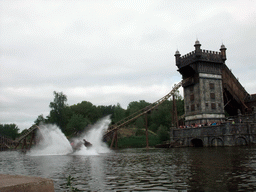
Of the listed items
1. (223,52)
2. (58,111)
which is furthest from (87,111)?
(223,52)

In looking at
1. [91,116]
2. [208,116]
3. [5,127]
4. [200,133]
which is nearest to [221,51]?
[208,116]

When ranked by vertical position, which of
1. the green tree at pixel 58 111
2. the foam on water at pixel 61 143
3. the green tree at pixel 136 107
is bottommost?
the foam on water at pixel 61 143

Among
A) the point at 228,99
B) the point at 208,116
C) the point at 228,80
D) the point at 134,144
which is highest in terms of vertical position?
the point at 228,80

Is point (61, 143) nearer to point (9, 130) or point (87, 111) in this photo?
point (87, 111)

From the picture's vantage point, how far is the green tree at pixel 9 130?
142 metres

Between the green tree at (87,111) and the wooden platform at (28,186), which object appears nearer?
the wooden platform at (28,186)

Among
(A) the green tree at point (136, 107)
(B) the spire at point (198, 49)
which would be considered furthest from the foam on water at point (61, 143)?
(A) the green tree at point (136, 107)

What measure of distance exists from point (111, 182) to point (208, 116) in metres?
44.1

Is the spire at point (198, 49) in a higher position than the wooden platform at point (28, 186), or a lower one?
higher

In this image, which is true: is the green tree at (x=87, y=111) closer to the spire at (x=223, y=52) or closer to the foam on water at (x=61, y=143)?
the foam on water at (x=61, y=143)

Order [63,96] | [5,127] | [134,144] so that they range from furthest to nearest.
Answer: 1. [5,127]
2. [63,96]
3. [134,144]

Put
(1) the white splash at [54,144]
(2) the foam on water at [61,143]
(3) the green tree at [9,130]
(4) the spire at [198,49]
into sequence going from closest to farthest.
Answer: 1. (2) the foam on water at [61,143]
2. (1) the white splash at [54,144]
3. (4) the spire at [198,49]
4. (3) the green tree at [9,130]

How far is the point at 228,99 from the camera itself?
191 ft

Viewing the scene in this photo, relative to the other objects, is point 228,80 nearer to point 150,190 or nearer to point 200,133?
point 200,133
